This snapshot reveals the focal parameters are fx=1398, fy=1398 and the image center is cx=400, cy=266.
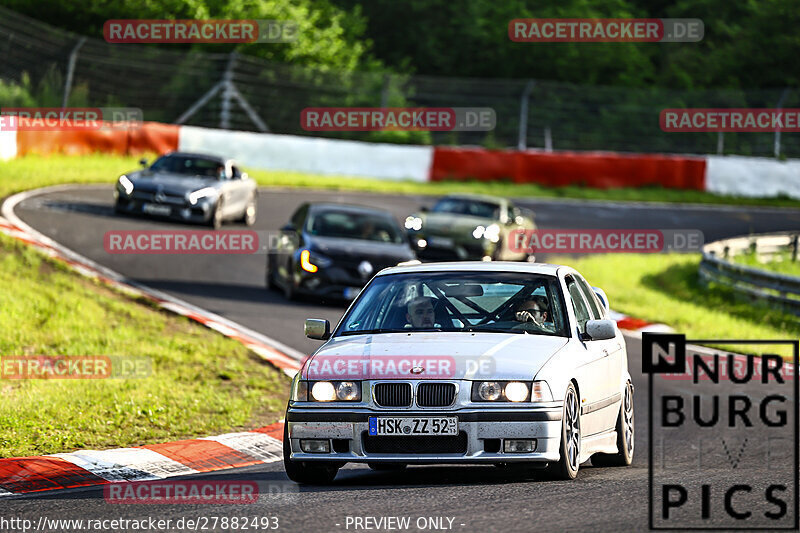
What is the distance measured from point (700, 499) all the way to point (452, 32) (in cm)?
5172

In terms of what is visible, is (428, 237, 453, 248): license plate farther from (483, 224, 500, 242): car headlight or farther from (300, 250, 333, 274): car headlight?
(300, 250, 333, 274): car headlight

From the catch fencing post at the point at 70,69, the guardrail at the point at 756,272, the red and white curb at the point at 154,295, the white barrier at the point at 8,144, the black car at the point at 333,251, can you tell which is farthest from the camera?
the catch fencing post at the point at 70,69

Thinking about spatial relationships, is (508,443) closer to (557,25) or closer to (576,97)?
(576,97)

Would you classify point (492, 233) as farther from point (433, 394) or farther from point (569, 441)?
point (433, 394)

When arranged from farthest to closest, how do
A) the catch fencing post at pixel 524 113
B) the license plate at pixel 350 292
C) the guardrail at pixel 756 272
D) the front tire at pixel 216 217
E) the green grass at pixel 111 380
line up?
1. the catch fencing post at pixel 524 113
2. the front tire at pixel 216 217
3. the guardrail at pixel 756 272
4. the license plate at pixel 350 292
5. the green grass at pixel 111 380

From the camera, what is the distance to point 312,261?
59.9 ft

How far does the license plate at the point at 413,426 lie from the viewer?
757 cm

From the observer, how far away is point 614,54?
54.9 metres

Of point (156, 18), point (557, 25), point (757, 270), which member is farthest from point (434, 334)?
point (557, 25)

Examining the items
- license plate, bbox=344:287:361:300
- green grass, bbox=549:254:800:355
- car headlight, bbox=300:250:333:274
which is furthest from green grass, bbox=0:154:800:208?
license plate, bbox=344:287:361:300

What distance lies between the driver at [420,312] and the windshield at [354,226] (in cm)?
1005

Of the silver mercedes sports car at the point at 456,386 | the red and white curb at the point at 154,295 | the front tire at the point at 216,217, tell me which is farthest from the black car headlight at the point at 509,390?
the front tire at the point at 216,217

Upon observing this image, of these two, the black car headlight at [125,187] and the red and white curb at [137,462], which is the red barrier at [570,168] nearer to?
the black car headlight at [125,187]

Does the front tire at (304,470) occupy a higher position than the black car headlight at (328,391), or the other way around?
the black car headlight at (328,391)
